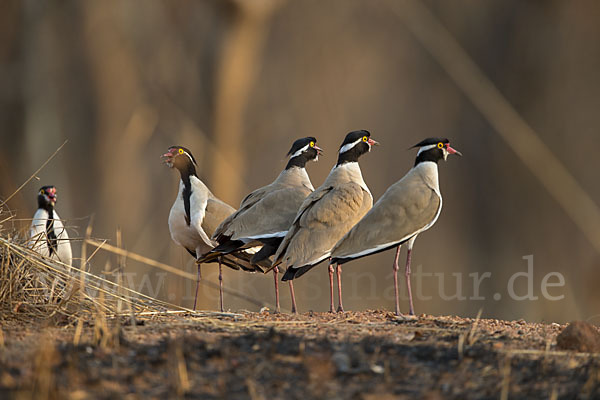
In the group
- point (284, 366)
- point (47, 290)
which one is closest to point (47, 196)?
point (47, 290)

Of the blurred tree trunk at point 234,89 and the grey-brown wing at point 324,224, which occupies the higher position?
the blurred tree trunk at point 234,89

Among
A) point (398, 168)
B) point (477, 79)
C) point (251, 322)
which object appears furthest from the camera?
point (398, 168)

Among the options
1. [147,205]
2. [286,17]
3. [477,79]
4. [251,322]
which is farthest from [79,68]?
[251,322]

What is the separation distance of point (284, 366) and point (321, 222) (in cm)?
271

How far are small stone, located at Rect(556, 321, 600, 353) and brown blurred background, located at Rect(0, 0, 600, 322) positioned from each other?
25.3 ft

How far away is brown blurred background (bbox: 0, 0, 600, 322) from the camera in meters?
12.1

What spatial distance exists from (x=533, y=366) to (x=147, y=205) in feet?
36.8

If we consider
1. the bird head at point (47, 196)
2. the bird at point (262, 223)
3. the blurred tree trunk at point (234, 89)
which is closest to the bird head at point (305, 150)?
the bird at point (262, 223)

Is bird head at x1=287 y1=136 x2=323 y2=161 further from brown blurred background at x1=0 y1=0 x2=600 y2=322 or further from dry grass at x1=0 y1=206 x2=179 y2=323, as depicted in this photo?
brown blurred background at x1=0 y1=0 x2=600 y2=322

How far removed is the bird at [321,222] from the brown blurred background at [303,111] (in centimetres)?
554

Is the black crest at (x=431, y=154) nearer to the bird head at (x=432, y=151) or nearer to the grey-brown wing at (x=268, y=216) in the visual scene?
the bird head at (x=432, y=151)

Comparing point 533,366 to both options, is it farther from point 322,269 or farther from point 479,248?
point 322,269

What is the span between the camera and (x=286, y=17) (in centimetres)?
1448

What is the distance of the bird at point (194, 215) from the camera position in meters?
7.18
